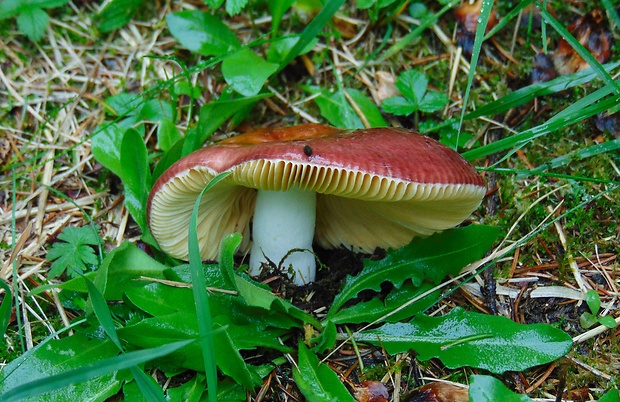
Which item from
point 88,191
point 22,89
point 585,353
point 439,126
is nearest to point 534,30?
point 439,126

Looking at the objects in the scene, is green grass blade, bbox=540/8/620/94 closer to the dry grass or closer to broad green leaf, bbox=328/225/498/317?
the dry grass

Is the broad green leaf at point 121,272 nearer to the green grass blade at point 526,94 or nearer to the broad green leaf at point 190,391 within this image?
the broad green leaf at point 190,391

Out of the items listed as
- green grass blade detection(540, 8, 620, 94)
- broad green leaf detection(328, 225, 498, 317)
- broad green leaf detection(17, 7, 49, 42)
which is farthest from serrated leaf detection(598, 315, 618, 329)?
broad green leaf detection(17, 7, 49, 42)

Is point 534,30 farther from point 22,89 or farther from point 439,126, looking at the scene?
point 22,89

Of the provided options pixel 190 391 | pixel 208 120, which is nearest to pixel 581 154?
pixel 208 120

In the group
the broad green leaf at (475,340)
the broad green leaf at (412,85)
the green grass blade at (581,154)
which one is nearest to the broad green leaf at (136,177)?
the broad green leaf at (475,340)

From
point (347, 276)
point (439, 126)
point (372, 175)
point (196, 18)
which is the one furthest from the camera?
point (196, 18)
